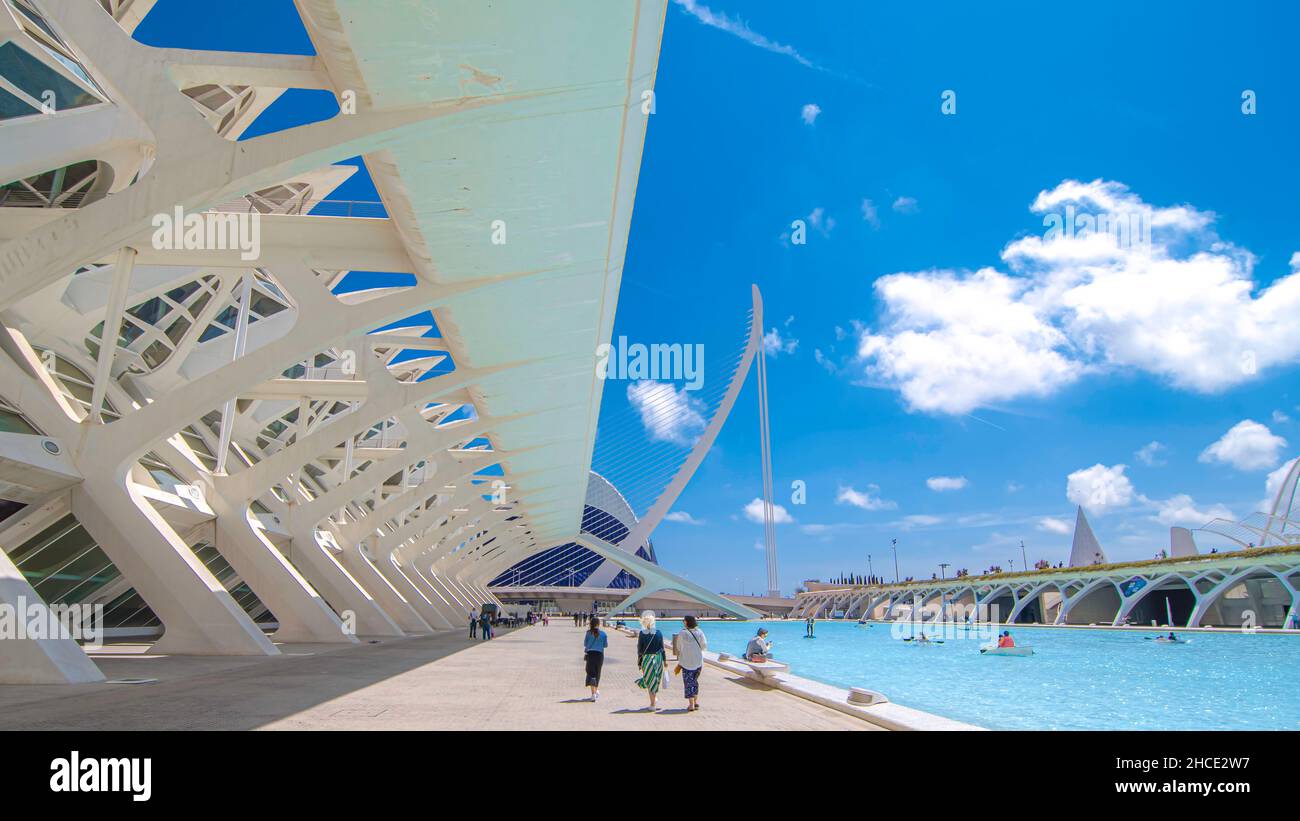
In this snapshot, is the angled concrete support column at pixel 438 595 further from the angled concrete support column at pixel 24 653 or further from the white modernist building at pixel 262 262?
the angled concrete support column at pixel 24 653

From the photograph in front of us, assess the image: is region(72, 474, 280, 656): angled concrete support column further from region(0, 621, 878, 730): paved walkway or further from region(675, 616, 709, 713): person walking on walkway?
region(675, 616, 709, 713): person walking on walkway

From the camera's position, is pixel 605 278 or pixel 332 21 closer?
pixel 332 21

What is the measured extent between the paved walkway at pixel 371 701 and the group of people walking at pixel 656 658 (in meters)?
0.22

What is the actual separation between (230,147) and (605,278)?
18.2 ft

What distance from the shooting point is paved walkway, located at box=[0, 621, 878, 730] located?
614 centimetres

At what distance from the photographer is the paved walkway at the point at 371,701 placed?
614 centimetres

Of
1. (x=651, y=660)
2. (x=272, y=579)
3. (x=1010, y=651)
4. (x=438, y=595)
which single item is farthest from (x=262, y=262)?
(x=438, y=595)

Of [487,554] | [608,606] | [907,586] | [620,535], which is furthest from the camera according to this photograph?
[620,535]

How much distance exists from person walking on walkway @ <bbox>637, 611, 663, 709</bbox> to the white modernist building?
4.97m

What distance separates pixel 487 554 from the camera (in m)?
56.0

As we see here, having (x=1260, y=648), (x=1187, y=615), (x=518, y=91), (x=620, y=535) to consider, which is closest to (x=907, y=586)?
(x=1187, y=615)

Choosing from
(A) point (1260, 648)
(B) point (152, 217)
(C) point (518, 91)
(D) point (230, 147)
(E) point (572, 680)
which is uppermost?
(C) point (518, 91)

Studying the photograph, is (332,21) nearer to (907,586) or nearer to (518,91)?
(518,91)
